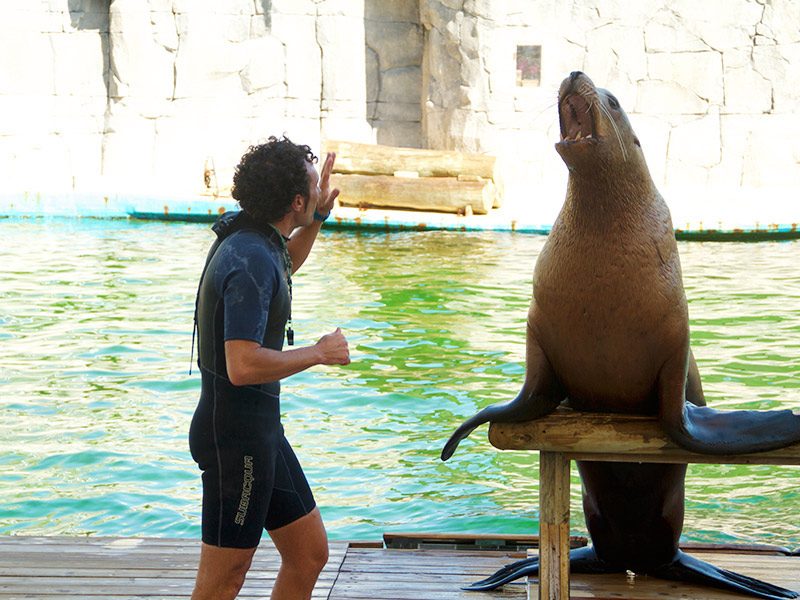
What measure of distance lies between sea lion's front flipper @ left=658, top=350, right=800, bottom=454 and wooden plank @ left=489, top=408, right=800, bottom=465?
1.2 inches

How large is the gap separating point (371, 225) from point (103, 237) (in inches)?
115

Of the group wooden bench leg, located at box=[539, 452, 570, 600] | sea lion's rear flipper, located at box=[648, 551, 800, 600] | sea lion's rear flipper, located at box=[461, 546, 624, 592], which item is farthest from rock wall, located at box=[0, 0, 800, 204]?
wooden bench leg, located at box=[539, 452, 570, 600]

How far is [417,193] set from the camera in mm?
12703

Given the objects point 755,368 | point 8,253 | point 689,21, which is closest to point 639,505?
point 755,368

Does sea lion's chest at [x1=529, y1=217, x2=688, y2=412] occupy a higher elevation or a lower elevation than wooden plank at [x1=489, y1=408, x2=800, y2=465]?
higher

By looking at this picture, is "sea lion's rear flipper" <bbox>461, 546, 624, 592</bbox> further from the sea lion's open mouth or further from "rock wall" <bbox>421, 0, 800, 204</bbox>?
"rock wall" <bbox>421, 0, 800, 204</bbox>

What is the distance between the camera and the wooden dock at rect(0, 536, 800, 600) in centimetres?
300

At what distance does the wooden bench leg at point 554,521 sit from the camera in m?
2.46

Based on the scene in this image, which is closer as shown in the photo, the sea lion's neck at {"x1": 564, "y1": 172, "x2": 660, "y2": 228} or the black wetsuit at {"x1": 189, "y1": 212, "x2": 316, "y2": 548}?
the black wetsuit at {"x1": 189, "y1": 212, "x2": 316, "y2": 548}

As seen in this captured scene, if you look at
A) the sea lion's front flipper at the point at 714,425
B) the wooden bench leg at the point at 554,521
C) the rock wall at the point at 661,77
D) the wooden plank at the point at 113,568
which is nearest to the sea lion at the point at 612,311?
the sea lion's front flipper at the point at 714,425

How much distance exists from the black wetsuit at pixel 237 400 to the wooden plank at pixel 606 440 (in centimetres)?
54

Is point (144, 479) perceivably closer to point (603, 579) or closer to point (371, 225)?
point (603, 579)

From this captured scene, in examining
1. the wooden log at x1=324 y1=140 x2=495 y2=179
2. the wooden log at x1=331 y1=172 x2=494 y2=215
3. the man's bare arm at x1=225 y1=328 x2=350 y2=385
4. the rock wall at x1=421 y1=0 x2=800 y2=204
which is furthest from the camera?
the rock wall at x1=421 y1=0 x2=800 y2=204

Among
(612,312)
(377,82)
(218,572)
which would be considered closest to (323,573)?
(218,572)
